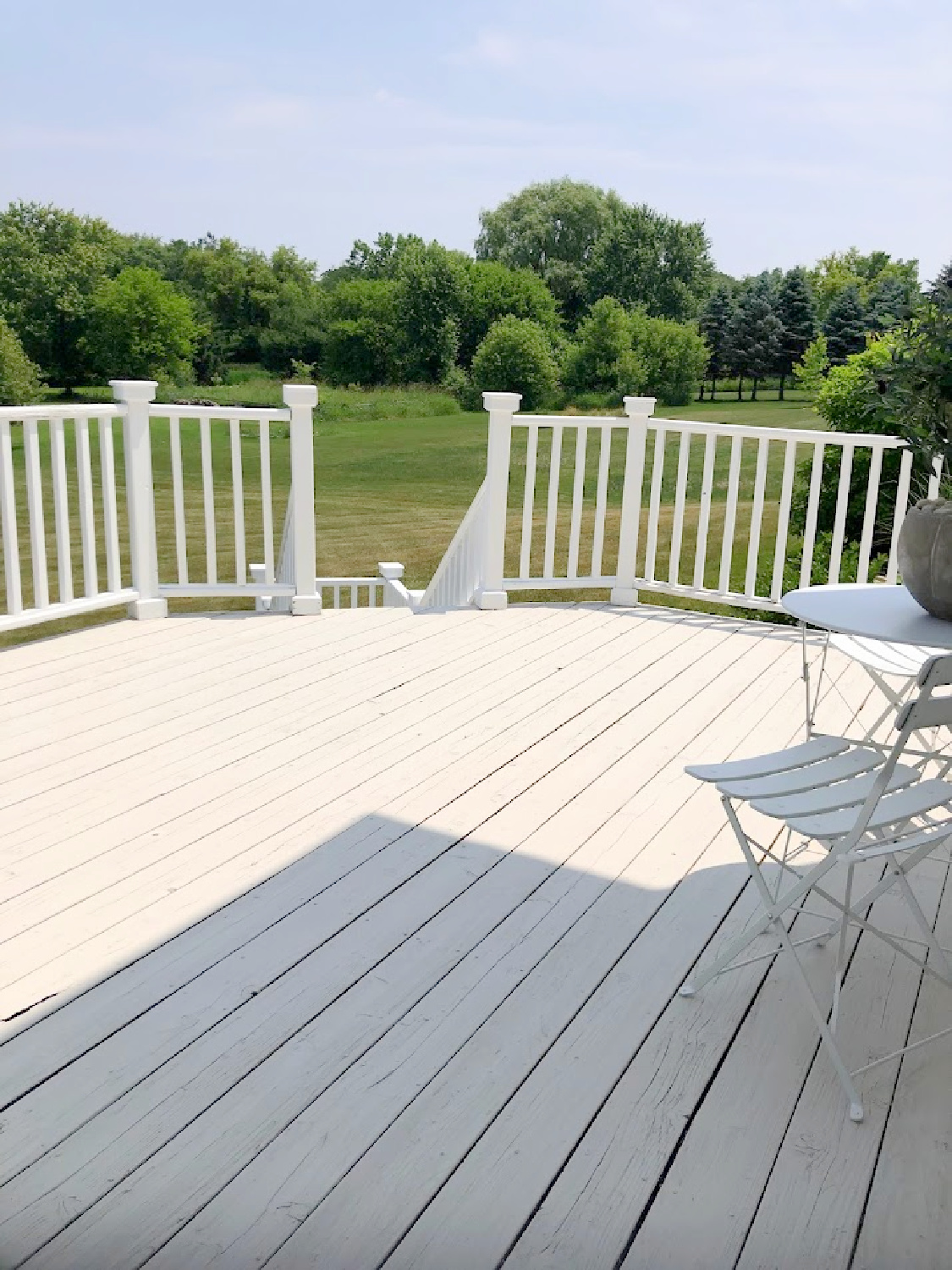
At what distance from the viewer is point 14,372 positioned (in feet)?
74.6

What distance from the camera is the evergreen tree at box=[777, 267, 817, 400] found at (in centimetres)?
2705

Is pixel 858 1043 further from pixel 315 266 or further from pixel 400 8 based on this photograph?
pixel 400 8

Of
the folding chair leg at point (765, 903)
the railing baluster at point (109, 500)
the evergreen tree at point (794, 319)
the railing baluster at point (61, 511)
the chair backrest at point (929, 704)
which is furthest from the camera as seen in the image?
the evergreen tree at point (794, 319)

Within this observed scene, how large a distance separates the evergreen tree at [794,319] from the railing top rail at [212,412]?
23.5 meters

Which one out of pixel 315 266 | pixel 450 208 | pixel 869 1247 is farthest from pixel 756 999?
pixel 450 208

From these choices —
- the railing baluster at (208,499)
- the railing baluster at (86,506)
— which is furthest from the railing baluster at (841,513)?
the railing baluster at (86,506)

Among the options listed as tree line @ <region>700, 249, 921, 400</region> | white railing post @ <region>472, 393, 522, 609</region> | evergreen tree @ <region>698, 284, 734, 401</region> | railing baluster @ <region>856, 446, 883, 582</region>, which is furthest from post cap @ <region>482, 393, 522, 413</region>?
evergreen tree @ <region>698, 284, 734, 401</region>

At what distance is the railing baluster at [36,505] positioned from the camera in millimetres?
4590

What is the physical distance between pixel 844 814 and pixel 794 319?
90.0 feet

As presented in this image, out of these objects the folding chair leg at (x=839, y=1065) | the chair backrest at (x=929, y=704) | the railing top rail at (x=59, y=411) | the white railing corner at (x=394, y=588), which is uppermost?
the railing top rail at (x=59, y=411)

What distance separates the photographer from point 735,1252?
1.62 meters

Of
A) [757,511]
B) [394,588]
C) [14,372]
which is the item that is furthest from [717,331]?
[757,511]

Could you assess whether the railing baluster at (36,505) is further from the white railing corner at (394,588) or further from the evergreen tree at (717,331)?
the evergreen tree at (717,331)

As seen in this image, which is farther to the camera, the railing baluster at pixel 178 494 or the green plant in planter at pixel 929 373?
the railing baluster at pixel 178 494
